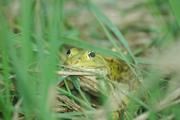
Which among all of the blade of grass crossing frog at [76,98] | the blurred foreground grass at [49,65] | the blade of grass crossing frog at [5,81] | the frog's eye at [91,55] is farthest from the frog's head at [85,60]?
the blade of grass crossing frog at [5,81]

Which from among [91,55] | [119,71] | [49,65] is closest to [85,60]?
[91,55]

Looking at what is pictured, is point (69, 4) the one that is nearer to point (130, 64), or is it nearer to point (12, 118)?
point (130, 64)

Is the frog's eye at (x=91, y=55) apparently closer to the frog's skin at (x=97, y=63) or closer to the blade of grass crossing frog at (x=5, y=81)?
the frog's skin at (x=97, y=63)

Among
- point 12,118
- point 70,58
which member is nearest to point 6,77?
point 12,118

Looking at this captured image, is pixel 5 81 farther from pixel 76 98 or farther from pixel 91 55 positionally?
pixel 91 55

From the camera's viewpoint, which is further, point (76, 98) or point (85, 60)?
point (85, 60)

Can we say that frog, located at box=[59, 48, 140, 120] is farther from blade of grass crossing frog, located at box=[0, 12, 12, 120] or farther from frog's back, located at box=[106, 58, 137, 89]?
blade of grass crossing frog, located at box=[0, 12, 12, 120]

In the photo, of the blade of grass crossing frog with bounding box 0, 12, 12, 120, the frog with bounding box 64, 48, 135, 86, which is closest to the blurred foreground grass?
the blade of grass crossing frog with bounding box 0, 12, 12, 120

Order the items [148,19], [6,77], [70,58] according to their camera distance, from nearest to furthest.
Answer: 1. [6,77]
2. [70,58]
3. [148,19]
